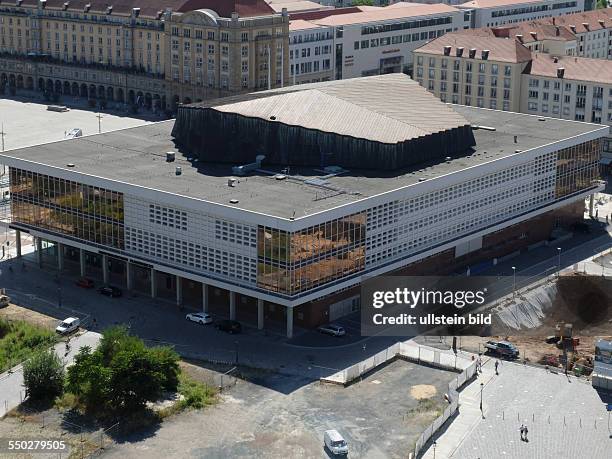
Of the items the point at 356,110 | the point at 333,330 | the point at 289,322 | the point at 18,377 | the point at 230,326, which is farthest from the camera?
the point at 356,110

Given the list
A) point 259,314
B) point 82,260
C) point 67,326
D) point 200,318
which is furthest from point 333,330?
point 82,260

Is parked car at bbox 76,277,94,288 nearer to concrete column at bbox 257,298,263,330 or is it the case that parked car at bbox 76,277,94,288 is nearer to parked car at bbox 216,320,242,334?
parked car at bbox 216,320,242,334

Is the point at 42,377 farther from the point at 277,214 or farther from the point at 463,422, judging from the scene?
the point at 463,422

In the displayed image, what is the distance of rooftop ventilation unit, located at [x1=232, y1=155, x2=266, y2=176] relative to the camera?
135500 millimetres

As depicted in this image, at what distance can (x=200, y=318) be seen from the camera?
405 feet

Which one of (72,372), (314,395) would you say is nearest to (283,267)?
(314,395)

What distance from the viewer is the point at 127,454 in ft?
318

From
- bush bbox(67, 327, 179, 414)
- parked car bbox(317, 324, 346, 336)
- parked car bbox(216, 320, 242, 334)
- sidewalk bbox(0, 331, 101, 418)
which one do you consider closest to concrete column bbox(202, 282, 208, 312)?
parked car bbox(216, 320, 242, 334)

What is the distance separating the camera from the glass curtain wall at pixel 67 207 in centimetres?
13150

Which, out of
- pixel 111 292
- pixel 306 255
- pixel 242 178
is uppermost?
pixel 242 178

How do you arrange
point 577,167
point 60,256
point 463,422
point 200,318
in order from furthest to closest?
point 577,167, point 60,256, point 200,318, point 463,422

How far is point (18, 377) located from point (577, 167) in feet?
263

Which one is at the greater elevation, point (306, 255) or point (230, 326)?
point (306, 255)

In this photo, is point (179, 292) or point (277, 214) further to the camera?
point (179, 292)
